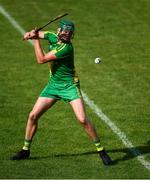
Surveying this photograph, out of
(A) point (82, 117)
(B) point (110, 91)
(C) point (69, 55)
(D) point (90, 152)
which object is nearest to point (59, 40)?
(C) point (69, 55)

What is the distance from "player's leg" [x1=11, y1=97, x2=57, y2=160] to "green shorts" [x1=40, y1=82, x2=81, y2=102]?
0.11 m

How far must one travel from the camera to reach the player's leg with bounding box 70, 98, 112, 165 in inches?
523

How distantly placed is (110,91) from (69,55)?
4958 millimetres

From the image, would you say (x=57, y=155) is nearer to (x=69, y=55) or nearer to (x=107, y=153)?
(x=107, y=153)

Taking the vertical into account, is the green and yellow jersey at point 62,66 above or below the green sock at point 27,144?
above

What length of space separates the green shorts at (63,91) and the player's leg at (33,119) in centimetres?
11

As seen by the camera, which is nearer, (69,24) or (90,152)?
(69,24)

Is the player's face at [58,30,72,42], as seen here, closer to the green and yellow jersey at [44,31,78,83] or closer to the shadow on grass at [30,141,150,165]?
the green and yellow jersey at [44,31,78,83]

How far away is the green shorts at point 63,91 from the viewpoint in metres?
13.5

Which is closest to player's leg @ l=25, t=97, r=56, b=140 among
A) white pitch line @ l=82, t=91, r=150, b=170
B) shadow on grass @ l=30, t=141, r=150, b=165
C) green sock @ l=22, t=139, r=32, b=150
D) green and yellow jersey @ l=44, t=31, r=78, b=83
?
green sock @ l=22, t=139, r=32, b=150

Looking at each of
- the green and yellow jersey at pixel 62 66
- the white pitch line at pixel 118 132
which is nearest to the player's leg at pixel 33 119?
the green and yellow jersey at pixel 62 66

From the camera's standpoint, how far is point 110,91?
18.1 metres

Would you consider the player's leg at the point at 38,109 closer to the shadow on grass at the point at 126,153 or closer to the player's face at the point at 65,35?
the shadow on grass at the point at 126,153

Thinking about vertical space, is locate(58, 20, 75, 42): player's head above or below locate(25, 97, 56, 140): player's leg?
above
